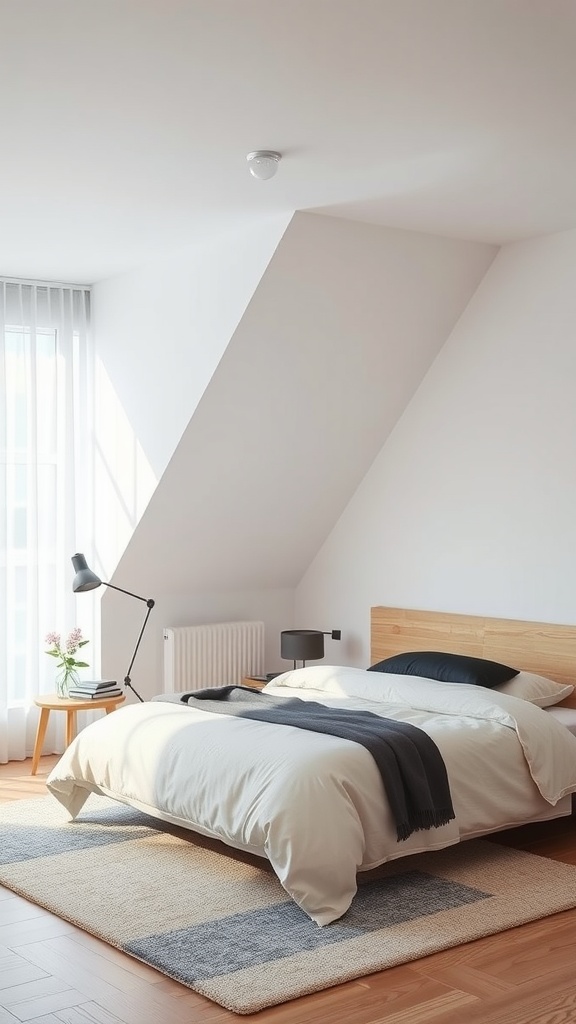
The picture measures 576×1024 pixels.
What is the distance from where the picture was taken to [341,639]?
249 inches

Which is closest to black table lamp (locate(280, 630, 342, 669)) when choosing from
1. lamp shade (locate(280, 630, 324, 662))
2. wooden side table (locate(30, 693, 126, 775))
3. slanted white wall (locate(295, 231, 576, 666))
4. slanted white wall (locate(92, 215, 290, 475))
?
lamp shade (locate(280, 630, 324, 662))

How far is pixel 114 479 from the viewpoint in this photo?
599 centimetres

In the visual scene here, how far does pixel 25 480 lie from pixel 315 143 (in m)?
2.89

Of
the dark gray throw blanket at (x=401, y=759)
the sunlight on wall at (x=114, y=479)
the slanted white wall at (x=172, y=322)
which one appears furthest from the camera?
the sunlight on wall at (x=114, y=479)

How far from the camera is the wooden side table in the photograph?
538 centimetres

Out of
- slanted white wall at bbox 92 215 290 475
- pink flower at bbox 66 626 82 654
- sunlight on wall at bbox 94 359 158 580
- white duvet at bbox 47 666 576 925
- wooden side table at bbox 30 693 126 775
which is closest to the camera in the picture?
white duvet at bbox 47 666 576 925

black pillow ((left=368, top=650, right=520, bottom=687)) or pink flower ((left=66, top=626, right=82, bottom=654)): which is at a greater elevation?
pink flower ((left=66, top=626, right=82, bottom=654))

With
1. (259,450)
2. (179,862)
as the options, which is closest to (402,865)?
(179,862)

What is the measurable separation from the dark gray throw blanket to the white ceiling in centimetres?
199

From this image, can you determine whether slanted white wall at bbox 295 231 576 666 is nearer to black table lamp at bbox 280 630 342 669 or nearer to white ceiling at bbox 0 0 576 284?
black table lamp at bbox 280 630 342 669

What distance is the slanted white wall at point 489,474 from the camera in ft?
16.7

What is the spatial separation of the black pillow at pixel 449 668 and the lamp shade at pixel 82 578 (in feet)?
4.59

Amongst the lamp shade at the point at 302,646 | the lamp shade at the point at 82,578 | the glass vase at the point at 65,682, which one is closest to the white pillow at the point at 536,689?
the lamp shade at the point at 302,646

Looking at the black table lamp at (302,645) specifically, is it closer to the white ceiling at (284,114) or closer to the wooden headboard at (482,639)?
the wooden headboard at (482,639)
